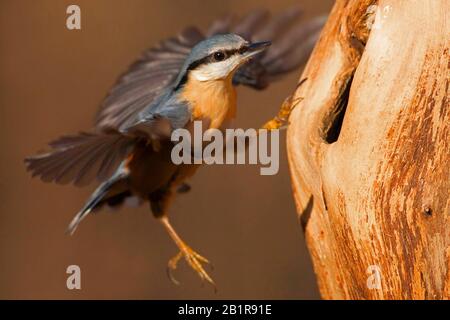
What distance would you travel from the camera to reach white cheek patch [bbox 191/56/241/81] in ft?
8.37

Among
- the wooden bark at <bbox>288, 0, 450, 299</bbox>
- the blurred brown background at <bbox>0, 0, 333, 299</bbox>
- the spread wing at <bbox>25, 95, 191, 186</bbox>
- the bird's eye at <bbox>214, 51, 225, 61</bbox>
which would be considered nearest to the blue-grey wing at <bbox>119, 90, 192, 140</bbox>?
the spread wing at <bbox>25, 95, 191, 186</bbox>

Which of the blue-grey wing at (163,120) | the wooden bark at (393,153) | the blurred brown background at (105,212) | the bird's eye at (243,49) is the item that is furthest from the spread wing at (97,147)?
the blurred brown background at (105,212)

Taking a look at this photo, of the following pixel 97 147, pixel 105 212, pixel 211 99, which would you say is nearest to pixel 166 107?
pixel 211 99

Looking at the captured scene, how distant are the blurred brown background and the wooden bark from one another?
146cm

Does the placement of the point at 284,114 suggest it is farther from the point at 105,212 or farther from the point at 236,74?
the point at 105,212

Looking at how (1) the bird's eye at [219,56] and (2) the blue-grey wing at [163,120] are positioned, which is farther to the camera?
(1) the bird's eye at [219,56]

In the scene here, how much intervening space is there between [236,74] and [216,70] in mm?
358

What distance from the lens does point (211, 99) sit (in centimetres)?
261

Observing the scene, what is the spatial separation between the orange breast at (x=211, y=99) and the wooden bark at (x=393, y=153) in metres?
0.38

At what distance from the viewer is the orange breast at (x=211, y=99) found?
2.59 m

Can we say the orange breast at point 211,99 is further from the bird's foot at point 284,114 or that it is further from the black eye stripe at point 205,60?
the bird's foot at point 284,114

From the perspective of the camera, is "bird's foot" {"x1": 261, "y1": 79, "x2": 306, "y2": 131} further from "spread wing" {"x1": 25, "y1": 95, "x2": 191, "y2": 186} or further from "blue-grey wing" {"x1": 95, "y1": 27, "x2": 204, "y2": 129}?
"blue-grey wing" {"x1": 95, "y1": 27, "x2": 204, "y2": 129}
